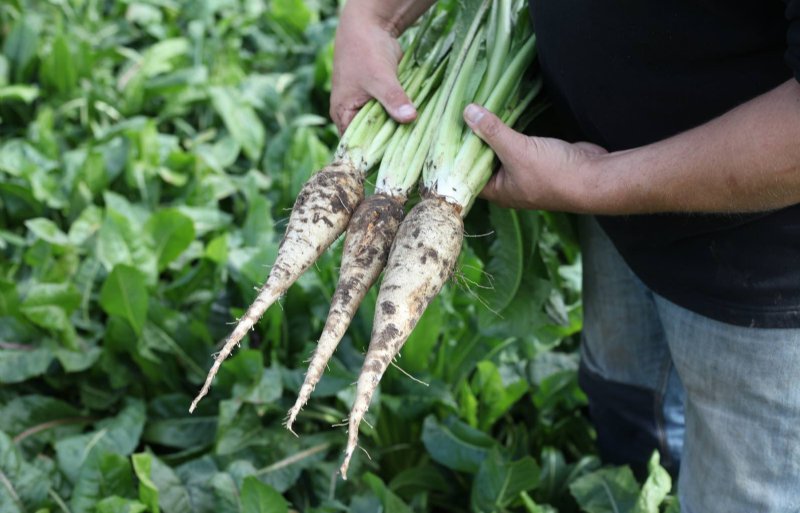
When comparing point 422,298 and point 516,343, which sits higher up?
point 422,298

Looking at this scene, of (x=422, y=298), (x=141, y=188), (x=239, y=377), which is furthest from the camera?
(x=141, y=188)

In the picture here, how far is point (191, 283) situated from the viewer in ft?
9.65

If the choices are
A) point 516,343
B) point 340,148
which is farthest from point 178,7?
point 340,148

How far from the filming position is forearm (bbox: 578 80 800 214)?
129 centimetres

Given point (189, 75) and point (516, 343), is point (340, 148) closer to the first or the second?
point (516, 343)

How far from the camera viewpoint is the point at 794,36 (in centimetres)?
121

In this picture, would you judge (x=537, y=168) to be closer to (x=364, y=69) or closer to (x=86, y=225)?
(x=364, y=69)

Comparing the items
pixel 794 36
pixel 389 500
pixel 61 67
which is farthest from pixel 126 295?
pixel 794 36

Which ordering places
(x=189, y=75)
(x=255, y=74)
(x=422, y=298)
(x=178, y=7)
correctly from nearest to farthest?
1. (x=422, y=298)
2. (x=189, y=75)
3. (x=255, y=74)
4. (x=178, y=7)

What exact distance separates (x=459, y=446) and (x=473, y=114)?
105cm

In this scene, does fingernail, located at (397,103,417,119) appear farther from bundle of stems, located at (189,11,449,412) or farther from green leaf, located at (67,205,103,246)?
green leaf, located at (67,205,103,246)

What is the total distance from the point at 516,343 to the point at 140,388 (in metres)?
1.08

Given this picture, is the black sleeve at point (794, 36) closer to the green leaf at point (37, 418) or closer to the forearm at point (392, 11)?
the forearm at point (392, 11)

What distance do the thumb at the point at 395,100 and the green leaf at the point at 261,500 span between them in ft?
2.88
